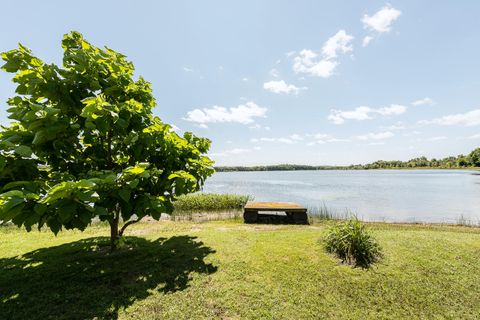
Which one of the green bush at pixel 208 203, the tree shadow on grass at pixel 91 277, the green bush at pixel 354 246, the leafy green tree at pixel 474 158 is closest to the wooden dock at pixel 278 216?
the green bush at pixel 354 246

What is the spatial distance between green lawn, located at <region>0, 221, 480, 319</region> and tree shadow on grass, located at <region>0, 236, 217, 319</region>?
0.02 meters

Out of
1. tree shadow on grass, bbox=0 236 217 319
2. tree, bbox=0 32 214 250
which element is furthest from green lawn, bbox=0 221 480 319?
tree, bbox=0 32 214 250

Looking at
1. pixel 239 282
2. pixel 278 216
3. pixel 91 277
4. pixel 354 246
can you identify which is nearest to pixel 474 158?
pixel 278 216

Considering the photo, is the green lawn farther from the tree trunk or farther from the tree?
the tree

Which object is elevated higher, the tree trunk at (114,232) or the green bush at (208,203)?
the tree trunk at (114,232)

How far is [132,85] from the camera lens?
16.5 ft

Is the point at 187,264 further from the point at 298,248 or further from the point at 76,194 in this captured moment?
the point at 76,194

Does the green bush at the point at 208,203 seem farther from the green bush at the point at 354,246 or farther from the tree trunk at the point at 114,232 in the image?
the green bush at the point at 354,246

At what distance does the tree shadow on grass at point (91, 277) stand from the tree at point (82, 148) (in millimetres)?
1135

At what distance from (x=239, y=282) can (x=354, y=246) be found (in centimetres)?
332

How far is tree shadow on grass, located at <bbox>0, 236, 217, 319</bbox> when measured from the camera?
159 inches

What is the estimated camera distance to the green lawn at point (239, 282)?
13.3 ft

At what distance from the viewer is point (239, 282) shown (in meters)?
4.90

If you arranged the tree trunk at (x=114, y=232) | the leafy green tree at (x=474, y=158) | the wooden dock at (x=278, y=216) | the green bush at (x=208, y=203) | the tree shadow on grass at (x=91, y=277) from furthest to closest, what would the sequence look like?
the leafy green tree at (x=474, y=158) < the green bush at (x=208, y=203) < the wooden dock at (x=278, y=216) < the tree trunk at (x=114, y=232) < the tree shadow on grass at (x=91, y=277)
